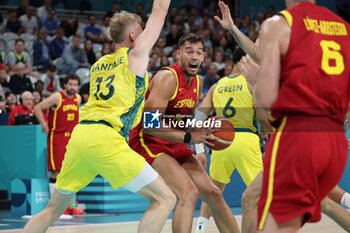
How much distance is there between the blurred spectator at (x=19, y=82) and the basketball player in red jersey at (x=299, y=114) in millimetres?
10868

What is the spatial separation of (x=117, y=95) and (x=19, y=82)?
9.13 m

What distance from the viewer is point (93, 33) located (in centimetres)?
1703

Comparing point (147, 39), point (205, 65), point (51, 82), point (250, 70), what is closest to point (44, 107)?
point (51, 82)

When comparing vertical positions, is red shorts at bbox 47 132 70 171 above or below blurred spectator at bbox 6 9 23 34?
below

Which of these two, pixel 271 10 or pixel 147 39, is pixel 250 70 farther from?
pixel 271 10

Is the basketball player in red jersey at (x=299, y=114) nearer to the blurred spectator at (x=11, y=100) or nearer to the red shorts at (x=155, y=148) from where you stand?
the red shorts at (x=155, y=148)

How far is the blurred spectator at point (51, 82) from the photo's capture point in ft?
47.2

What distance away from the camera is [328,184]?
330cm

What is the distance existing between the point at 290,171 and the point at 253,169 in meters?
3.35

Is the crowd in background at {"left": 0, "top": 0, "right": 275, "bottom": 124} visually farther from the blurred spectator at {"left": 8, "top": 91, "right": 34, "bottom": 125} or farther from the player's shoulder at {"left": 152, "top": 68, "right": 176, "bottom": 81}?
the player's shoulder at {"left": 152, "top": 68, "right": 176, "bottom": 81}

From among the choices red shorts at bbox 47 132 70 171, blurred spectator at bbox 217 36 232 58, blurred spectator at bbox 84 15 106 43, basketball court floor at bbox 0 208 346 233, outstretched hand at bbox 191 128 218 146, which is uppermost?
outstretched hand at bbox 191 128 218 146

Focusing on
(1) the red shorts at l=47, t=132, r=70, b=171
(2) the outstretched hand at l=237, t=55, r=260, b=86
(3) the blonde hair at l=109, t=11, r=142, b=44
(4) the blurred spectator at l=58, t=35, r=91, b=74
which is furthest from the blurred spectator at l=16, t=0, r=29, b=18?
(2) the outstretched hand at l=237, t=55, r=260, b=86

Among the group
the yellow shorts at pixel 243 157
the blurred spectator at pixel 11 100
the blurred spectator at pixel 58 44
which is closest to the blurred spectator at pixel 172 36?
the blurred spectator at pixel 58 44

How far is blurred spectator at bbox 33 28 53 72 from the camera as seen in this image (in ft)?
50.6
